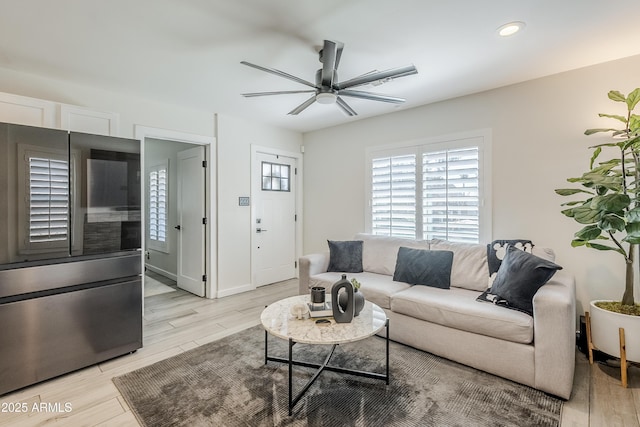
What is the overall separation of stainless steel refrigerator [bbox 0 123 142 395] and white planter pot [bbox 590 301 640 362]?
3824mm

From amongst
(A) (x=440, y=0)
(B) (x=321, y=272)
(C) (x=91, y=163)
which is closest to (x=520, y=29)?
(A) (x=440, y=0)

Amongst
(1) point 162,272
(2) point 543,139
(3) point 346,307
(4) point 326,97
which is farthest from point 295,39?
(1) point 162,272

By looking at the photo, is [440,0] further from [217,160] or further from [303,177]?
[303,177]

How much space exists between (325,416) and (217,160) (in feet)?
11.4

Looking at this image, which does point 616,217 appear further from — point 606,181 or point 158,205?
point 158,205

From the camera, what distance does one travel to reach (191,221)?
14.4ft

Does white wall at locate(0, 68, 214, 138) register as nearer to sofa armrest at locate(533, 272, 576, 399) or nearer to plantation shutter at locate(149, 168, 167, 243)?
plantation shutter at locate(149, 168, 167, 243)

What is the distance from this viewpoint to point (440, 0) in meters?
A: 1.86

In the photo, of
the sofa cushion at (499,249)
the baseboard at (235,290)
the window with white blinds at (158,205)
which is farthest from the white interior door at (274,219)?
the sofa cushion at (499,249)

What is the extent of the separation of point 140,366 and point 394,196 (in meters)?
3.37

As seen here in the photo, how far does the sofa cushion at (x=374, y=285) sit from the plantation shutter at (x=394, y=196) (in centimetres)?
83

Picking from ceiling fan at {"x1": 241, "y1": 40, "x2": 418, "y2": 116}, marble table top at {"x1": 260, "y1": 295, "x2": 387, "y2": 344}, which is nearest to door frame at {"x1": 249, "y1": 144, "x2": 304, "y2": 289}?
ceiling fan at {"x1": 241, "y1": 40, "x2": 418, "y2": 116}

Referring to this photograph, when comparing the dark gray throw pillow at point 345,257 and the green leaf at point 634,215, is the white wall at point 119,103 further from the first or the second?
the green leaf at point 634,215

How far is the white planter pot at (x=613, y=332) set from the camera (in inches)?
80.4
